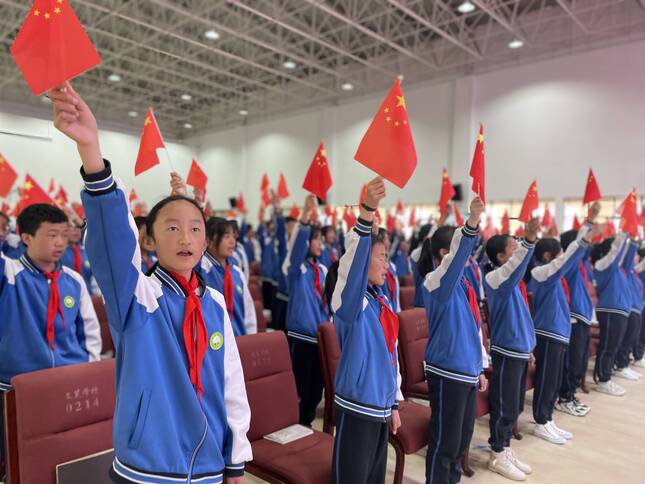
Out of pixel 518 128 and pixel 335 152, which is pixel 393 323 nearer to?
pixel 518 128

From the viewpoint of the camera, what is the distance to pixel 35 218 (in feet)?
6.50

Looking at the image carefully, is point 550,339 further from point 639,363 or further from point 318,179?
point 639,363

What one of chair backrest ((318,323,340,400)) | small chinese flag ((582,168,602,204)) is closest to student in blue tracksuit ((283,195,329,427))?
chair backrest ((318,323,340,400))

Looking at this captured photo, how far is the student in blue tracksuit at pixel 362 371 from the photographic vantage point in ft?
5.17

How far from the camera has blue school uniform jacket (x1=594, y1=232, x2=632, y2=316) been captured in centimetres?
423

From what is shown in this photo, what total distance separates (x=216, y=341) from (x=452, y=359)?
1260 mm

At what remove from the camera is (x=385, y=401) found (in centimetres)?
166

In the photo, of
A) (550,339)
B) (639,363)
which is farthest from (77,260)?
(639,363)

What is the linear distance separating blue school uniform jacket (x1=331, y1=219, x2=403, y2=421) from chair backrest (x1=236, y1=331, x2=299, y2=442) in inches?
15.3

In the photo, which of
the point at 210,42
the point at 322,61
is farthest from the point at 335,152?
the point at 210,42

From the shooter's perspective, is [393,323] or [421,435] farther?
[421,435]

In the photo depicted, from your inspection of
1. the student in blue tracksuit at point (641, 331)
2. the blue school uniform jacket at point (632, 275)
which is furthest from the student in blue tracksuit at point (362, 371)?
the student in blue tracksuit at point (641, 331)

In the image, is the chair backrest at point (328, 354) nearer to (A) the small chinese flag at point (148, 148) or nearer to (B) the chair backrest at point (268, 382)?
(B) the chair backrest at point (268, 382)

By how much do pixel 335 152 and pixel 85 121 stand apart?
12.1m
